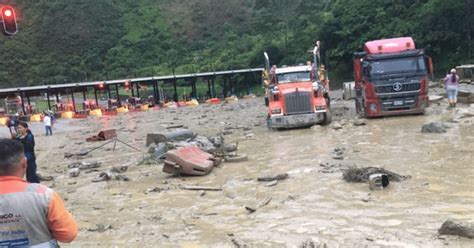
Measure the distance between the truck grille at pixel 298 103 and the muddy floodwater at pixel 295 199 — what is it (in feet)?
11.5

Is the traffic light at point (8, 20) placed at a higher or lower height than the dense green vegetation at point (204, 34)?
lower

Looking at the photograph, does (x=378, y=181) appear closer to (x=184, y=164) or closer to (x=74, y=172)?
(x=184, y=164)

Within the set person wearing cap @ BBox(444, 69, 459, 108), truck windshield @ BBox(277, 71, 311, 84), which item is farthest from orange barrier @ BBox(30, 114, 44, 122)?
person wearing cap @ BBox(444, 69, 459, 108)

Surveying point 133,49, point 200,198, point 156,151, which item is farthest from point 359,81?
point 133,49

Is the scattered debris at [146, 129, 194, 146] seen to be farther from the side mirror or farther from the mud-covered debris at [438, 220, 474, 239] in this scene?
the mud-covered debris at [438, 220, 474, 239]

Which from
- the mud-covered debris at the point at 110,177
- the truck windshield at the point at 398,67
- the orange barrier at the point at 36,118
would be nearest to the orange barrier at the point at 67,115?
the orange barrier at the point at 36,118

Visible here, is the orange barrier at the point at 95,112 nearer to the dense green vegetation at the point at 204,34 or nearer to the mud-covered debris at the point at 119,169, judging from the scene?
the dense green vegetation at the point at 204,34

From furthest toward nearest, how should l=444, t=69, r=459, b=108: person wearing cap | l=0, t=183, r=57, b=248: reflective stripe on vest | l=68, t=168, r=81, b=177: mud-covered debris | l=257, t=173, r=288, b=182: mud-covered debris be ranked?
l=444, t=69, r=459, b=108: person wearing cap
l=68, t=168, r=81, b=177: mud-covered debris
l=257, t=173, r=288, b=182: mud-covered debris
l=0, t=183, r=57, b=248: reflective stripe on vest

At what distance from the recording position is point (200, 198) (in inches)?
383

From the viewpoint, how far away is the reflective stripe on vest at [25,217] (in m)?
3.40

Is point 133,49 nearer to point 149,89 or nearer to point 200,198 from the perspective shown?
point 149,89

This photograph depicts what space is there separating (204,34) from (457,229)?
113043 mm

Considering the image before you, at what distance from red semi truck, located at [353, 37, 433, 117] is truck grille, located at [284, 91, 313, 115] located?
8.37 feet

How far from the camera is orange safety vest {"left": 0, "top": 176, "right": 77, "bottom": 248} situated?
134 inches
